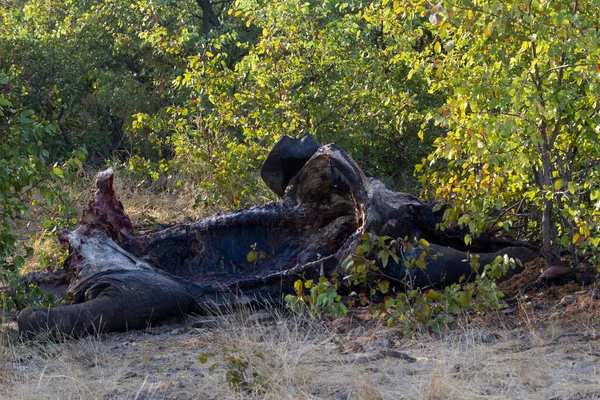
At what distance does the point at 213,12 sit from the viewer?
548 inches

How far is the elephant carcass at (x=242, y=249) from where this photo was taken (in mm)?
5801

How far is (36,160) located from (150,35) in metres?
4.41

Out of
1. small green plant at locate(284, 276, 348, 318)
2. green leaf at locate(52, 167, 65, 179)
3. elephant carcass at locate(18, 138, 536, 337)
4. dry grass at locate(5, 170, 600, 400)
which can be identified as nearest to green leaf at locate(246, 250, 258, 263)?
elephant carcass at locate(18, 138, 536, 337)

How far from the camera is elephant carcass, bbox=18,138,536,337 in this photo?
580 cm

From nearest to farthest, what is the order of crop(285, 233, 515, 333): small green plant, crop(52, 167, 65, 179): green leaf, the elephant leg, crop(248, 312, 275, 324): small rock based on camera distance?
crop(285, 233, 515, 333): small green plant, the elephant leg, crop(52, 167, 65, 179): green leaf, crop(248, 312, 275, 324): small rock

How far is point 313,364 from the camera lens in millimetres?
4453

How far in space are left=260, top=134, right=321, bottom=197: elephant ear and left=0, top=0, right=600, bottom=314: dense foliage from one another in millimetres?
943

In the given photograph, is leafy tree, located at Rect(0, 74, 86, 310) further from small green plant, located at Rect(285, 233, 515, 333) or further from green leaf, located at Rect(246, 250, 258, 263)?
small green plant, located at Rect(285, 233, 515, 333)

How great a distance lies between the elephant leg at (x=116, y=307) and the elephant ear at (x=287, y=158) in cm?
139

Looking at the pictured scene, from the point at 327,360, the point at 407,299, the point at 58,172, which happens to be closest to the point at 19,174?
the point at 58,172

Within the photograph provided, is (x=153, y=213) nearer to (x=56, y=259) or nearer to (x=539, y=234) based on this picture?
(x=56, y=259)

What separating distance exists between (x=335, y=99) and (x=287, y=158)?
7.82ft

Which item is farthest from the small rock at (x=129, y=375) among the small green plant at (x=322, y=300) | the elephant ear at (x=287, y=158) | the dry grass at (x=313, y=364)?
the elephant ear at (x=287, y=158)

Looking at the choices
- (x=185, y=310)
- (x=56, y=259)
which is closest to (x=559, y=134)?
(x=185, y=310)
